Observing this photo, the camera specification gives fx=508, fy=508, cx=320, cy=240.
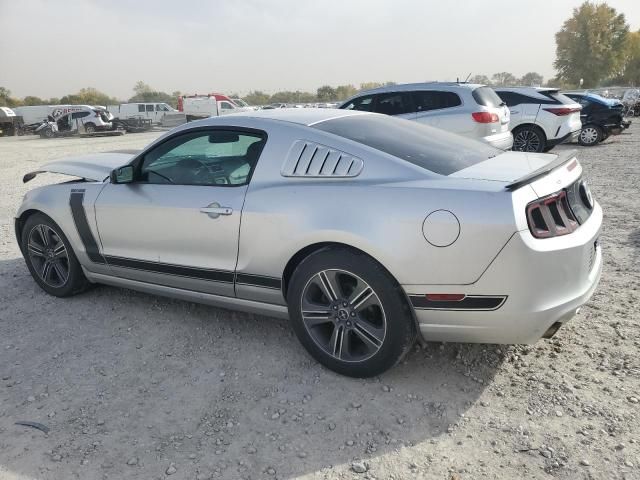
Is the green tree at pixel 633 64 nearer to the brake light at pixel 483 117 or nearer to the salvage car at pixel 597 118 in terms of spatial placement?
the salvage car at pixel 597 118

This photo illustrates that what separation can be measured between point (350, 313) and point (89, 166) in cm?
267

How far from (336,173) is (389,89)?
23.5 ft

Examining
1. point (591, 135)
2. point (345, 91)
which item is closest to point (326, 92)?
point (345, 91)

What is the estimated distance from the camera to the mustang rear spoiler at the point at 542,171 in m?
2.44

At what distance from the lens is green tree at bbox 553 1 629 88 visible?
217 ft

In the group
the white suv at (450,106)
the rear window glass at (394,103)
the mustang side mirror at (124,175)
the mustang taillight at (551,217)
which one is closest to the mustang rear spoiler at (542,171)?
the mustang taillight at (551,217)

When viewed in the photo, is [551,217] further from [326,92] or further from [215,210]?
[326,92]

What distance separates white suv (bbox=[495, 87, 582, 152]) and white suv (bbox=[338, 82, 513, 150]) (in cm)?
239

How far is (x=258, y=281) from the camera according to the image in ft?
10.2

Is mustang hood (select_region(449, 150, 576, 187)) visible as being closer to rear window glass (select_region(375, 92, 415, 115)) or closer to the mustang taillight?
the mustang taillight

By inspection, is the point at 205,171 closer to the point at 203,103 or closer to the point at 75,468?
the point at 75,468

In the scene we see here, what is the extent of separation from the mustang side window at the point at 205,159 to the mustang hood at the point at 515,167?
1298 millimetres

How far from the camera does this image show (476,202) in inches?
95.7

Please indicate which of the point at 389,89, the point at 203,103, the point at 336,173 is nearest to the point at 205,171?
the point at 336,173
